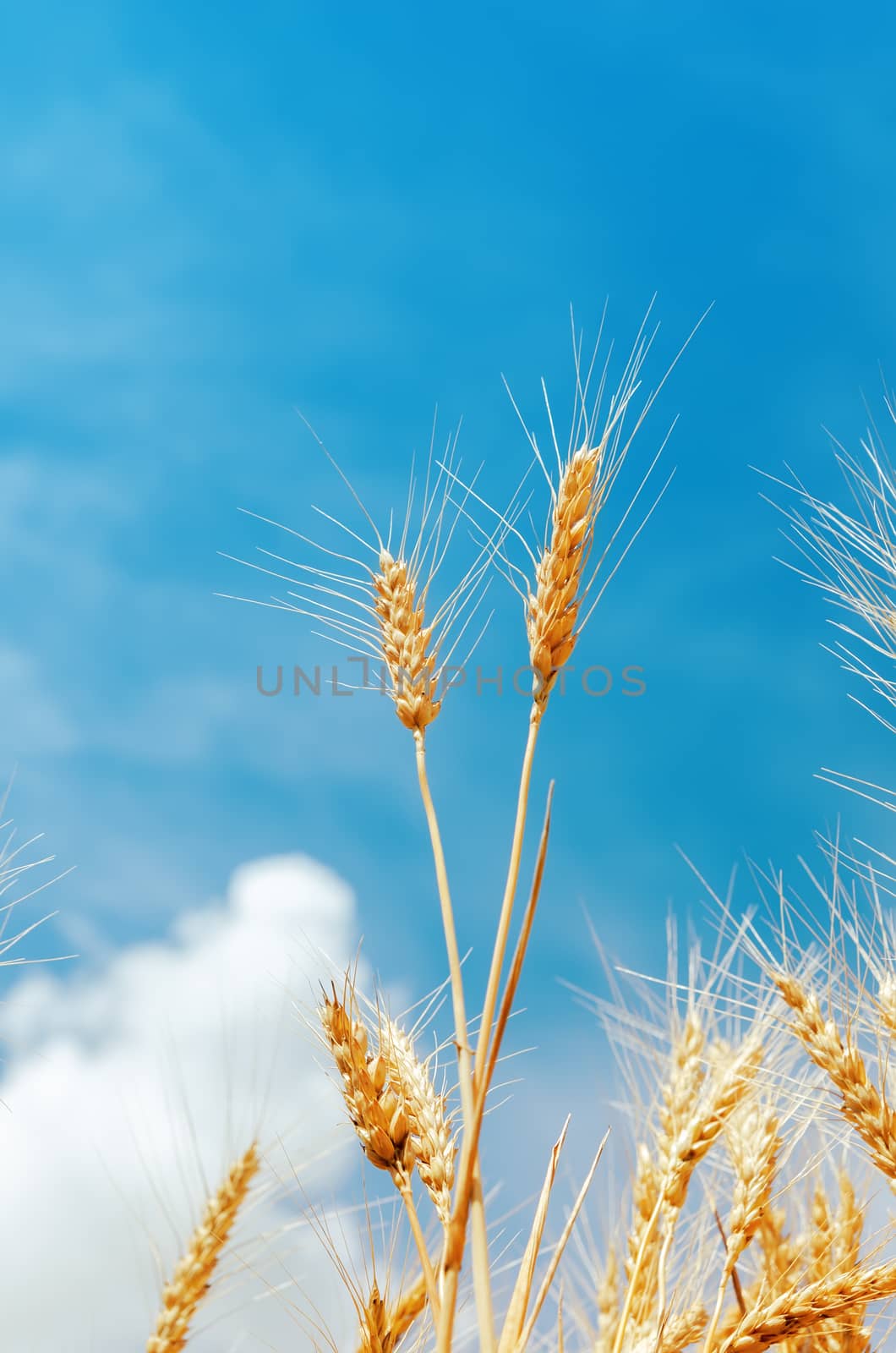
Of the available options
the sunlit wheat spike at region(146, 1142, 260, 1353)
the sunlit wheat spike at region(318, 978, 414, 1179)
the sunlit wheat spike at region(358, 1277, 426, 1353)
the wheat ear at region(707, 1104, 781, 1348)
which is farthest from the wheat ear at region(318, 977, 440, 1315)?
the sunlit wheat spike at region(146, 1142, 260, 1353)

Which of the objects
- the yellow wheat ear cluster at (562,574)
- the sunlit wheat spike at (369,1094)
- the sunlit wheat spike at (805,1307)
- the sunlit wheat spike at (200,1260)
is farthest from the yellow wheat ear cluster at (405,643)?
the sunlit wheat spike at (200,1260)

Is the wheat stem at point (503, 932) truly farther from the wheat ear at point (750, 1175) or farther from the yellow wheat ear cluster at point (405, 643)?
the wheat ear at point (750, 1175)

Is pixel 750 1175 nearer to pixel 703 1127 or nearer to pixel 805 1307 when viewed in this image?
pixel 703 1127

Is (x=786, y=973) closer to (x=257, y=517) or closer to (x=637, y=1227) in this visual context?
(x=637, y=1227)

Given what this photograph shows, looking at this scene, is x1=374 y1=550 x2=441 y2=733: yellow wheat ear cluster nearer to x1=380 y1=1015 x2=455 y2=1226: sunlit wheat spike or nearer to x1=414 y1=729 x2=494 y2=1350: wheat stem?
x1=414 y1=729 x2=494 y2=1350: wheat stem

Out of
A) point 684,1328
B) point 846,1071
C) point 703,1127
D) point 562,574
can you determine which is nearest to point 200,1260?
point 684,1328
